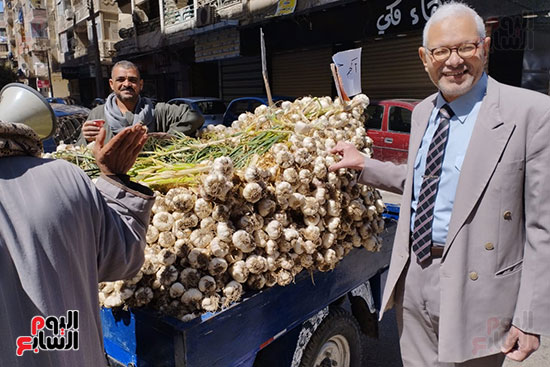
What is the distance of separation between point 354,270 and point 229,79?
1838cm

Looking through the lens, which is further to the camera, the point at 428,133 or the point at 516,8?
the point at 516,8

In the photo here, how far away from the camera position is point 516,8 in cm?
855

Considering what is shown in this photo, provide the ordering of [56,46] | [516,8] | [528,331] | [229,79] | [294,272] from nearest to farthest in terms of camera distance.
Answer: [528,331], [294,272], [516,8], [229,79], [56,46]

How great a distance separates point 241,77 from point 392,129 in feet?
38.1

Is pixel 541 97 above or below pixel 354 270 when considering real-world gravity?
above

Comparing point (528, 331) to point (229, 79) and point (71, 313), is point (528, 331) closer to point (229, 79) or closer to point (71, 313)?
point (71, 313)

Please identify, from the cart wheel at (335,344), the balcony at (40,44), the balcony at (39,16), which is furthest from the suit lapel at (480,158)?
the balcony at (40,44)

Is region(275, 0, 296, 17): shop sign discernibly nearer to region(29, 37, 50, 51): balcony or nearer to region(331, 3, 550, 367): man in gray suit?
region(331, 3, 550, 367): man in gray suit

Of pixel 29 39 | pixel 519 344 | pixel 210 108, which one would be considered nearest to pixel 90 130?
pixel 519 344

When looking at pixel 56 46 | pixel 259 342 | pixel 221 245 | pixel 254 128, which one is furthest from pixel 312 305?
pixel 56 46

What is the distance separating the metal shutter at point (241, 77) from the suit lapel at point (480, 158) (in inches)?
643

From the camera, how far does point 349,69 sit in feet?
10.9

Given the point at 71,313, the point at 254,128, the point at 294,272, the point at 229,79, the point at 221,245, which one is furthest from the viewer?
the point at 229,79

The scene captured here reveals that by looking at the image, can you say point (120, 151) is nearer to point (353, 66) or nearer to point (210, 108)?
point (353, 66)
